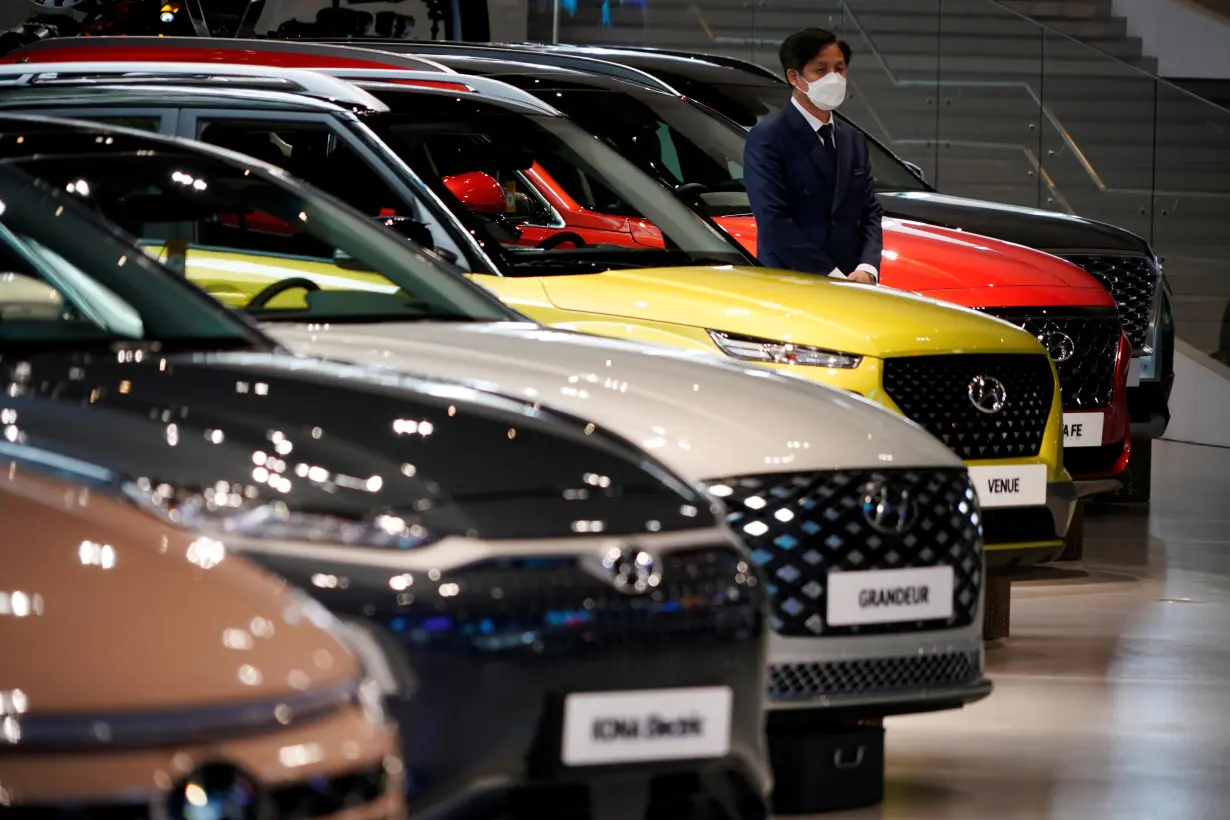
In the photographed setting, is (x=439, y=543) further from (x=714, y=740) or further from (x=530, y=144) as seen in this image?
(x=530, y=144)

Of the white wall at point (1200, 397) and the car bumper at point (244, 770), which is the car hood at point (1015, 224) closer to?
the white wall at point (1200, 397)

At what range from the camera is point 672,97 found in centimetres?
961

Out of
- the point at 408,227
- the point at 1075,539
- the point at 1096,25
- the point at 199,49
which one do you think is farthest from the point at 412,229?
the point at 1096,25

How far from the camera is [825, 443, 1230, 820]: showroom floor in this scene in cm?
541

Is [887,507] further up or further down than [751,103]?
further down

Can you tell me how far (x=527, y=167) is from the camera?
724cm

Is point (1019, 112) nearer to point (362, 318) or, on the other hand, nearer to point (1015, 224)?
point (1015, 224)

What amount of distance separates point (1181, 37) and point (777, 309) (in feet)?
42.1

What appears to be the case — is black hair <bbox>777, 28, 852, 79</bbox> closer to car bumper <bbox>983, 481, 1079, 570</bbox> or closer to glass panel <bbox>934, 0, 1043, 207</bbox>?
car bumper <bbox>983, 481, 1079, 570</bbox>

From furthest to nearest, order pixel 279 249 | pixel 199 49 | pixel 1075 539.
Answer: pixel 1075 539
pixel 199 49
pixel 279 249

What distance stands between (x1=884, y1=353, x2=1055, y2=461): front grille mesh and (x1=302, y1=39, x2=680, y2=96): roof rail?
378 centimetres

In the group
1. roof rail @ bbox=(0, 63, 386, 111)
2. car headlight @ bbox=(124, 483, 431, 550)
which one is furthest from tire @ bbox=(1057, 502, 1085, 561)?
car headlight @ bbox=(124, 483, 431, 550)

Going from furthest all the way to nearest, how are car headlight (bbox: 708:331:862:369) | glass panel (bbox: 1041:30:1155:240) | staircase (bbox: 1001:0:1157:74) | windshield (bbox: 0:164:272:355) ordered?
staircase (bbox: 1001:0:1157:74), glass panel (bbox: 1041:30:1155:240), car headlight (bbox: 708:331:862:369), windshield (bbox: 0:164:272:355)

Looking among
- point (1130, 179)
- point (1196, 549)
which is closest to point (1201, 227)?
point (1130, 179)
